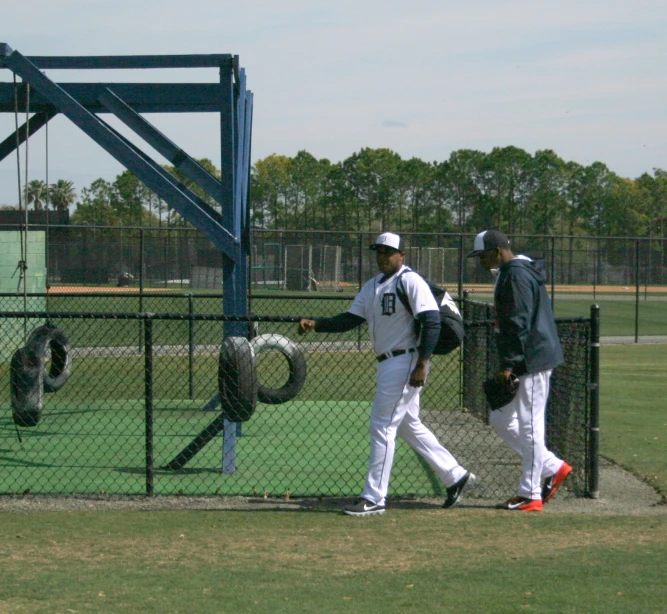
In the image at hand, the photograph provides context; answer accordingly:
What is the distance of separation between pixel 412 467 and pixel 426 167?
245 ft

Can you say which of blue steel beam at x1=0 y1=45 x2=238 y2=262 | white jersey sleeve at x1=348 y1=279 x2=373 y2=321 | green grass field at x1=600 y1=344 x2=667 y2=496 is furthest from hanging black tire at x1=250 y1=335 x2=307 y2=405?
green grass field at x1=600 y1=344 x2=667 y2=496

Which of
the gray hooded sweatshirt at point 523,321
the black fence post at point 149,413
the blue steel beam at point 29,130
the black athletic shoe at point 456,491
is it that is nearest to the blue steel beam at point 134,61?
the blue steel beam at point 29,130

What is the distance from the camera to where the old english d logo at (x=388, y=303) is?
6711 mm

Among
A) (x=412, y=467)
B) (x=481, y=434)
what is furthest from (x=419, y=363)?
(x=481, y=434)

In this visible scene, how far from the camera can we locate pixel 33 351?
29.8 feet

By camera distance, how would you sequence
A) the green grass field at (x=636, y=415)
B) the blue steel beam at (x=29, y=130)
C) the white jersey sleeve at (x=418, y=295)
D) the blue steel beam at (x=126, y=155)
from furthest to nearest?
1. the blue steel beam at (x=29, y=130)
2. the green grass field at (x=636, y=415)
3. the blue steel beam at (x=126, y=155)
4. the white jersey sleeve at (x=418, y=295)

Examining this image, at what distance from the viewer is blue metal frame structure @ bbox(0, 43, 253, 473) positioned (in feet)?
27.8

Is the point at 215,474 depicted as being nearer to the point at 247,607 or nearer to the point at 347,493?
the point at 347,493

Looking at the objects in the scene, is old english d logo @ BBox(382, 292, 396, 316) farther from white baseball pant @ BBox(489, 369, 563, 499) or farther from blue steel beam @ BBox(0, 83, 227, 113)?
blue steel beam @ BBox(0, 83, 227, 113)

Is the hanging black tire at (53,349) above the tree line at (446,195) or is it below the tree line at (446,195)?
below

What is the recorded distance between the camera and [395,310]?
22.0 ft

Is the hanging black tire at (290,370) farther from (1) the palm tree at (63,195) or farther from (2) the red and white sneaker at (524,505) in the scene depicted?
(1) the palm tree at (63,195)

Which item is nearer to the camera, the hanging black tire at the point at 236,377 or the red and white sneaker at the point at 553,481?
the red and white sneaker at the point at 553,481

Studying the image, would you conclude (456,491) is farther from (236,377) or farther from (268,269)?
(268,269)
